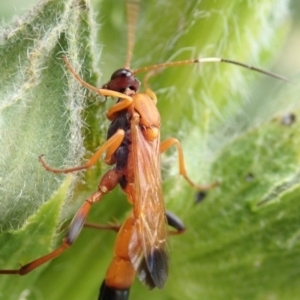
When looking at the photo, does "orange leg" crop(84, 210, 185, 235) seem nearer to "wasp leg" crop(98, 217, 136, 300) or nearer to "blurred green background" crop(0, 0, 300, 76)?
"wasp leg" crop(98, 217, 136, 300)

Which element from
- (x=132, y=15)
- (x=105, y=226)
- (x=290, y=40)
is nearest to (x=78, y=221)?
(x=105, y=226)

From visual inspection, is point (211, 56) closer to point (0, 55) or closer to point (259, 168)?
point (259, 168)

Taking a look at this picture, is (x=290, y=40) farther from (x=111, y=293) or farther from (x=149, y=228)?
(x=111, y=293)

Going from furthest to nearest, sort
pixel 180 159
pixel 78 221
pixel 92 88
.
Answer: pixel 180 159, pixel 78 221, pixel 92 88


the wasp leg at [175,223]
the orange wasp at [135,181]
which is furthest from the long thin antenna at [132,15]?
the wasp leg at [175,223]

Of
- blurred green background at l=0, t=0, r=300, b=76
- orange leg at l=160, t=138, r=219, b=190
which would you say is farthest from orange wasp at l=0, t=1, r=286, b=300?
blurred green background at l=0, t=0, r=300, b=76

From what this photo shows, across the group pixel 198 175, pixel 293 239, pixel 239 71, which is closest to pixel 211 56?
pixel 239 71

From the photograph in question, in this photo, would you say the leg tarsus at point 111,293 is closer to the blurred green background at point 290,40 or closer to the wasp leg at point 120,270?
the wasp leg at point 120,270
